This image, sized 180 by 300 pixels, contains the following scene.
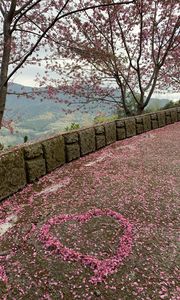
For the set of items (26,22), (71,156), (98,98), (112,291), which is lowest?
(112,291)

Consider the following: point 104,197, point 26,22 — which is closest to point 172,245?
point 104,197

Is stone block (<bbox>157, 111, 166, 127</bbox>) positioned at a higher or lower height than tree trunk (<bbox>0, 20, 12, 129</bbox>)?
lower

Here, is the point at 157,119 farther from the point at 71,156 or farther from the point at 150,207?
the point at 150,207

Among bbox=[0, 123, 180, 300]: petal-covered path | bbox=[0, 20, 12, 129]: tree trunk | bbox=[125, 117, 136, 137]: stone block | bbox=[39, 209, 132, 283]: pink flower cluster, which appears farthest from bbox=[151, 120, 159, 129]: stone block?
bbox=[39, 209, 132, 283]: pink flower cluster

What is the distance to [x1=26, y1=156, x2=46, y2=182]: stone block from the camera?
7688 millimetres

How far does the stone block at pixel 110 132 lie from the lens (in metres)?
12.4

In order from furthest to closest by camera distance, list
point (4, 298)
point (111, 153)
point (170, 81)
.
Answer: point (170, 81) → point (111, 153) → point (4, 298)

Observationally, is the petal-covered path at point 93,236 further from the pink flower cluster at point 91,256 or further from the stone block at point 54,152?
the stone block at point 54,152

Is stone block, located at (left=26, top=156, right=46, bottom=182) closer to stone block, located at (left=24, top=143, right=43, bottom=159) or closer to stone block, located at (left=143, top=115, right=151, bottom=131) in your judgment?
stone block, located at (left=24, top=143, right=43, bottom=159)

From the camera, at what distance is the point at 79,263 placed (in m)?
4.48

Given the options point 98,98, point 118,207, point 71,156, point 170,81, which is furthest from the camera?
point 170,81

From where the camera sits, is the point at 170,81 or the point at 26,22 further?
the point at 170,81

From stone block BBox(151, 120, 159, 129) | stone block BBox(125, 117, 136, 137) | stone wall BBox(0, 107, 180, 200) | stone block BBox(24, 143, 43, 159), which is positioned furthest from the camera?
stone block BBox(151, 120, 159, 129)

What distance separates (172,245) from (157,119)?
43.0 ft
